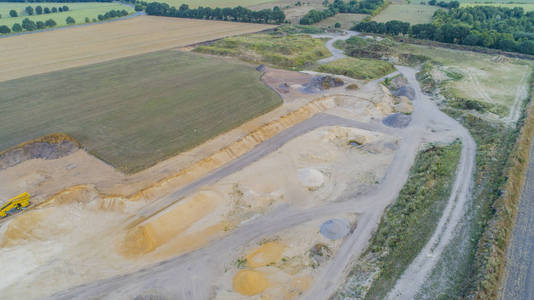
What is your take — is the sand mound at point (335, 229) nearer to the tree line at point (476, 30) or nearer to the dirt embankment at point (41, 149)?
the dirt embankment at point (41, 149)

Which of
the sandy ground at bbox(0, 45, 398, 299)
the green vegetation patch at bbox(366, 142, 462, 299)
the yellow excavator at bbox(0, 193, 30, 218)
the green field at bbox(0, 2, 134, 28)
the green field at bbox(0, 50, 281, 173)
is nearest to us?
the green vegetation patch at bbox(366, 142, 462, 299)

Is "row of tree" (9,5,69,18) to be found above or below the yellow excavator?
above

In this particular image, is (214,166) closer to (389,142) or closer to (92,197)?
(92,197)

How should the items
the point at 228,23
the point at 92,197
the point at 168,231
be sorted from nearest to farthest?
1. the point at 168,231
2. the point at 92,197
3. the point at 228,23

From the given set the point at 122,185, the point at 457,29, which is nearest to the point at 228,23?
the point at 457,29

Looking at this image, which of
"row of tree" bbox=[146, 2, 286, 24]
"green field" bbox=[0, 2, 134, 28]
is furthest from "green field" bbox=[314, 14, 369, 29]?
"green field" bbox=[0, 2, 134, 28]

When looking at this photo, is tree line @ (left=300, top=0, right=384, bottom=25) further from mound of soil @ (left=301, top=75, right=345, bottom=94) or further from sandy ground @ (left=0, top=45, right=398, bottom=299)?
sandy ground @ (left=0, top=45, right=398, bottom=299)
